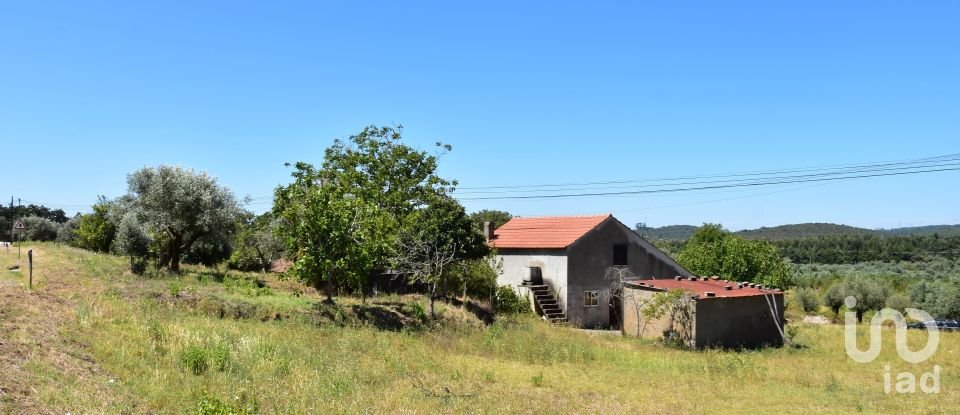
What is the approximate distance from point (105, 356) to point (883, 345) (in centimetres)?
2881

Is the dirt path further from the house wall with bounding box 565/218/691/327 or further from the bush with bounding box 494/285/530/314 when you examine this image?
the house wall with bounding box 565/218/691/327

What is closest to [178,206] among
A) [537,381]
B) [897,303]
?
[537,381]

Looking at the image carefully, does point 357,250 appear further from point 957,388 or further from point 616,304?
point 957,388

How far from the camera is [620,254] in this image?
109 feet

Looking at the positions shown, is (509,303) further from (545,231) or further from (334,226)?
(334,226)

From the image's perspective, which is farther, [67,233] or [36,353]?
[67,233]

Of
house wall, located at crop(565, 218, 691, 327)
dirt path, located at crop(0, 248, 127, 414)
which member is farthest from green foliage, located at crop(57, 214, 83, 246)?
house wall, located at crop(565, 218, 691, 327)

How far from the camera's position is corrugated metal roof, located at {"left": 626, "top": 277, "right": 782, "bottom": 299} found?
26984 mm

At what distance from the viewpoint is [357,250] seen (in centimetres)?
2280

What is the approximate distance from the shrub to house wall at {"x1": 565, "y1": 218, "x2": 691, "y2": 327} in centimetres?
2093

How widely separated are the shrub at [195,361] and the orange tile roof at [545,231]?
20.8m

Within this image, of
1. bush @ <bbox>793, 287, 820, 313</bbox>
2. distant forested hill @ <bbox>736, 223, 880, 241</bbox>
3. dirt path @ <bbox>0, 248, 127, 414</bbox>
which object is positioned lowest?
bush @ <bbox>793, 287, 820, 313</bbox>

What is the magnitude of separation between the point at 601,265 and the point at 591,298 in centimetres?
190

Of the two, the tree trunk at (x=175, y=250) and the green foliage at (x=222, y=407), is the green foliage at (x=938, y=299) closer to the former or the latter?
the tree trunk at (x=175, y=250)
